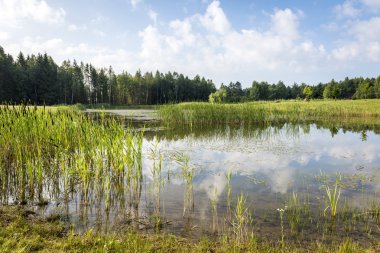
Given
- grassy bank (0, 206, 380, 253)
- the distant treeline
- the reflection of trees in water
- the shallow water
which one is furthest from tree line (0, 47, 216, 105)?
grassy bank (0, 206, 380, 253)

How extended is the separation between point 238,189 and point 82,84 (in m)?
74.8

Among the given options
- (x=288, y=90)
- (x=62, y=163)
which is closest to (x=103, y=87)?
(x=62, y=163)

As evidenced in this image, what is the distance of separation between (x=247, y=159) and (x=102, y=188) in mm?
6018

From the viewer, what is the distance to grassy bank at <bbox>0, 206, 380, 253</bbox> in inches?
148

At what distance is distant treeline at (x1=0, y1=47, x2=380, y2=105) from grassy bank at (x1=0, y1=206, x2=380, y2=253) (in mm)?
47804

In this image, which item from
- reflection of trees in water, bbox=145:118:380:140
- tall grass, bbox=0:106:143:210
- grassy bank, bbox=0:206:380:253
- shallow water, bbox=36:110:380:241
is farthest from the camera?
reflection of trees in water, bbox=145:118:380:140

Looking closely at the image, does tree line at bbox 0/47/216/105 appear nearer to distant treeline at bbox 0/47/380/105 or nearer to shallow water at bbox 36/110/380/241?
distant treeline at bbox 0/47/380/105

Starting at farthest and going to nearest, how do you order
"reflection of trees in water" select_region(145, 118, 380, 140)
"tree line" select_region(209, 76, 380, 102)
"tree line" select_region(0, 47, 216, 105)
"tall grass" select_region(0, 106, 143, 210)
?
"tree line" select_region(209, 76, 380, 102), "tree line" select_region(0, 47, 216, 105), "reflection of trees in water" select_region(145, 118, 380, 140), "tall grass" select_region(0, 106, 143, 210)

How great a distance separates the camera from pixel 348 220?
526 cm

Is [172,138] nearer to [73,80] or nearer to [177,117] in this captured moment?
[177,117]

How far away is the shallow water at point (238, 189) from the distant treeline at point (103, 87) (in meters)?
45.2

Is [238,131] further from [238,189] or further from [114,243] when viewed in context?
[114,243]

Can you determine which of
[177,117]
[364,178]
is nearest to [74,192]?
[364,178]

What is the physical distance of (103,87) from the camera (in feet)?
255
